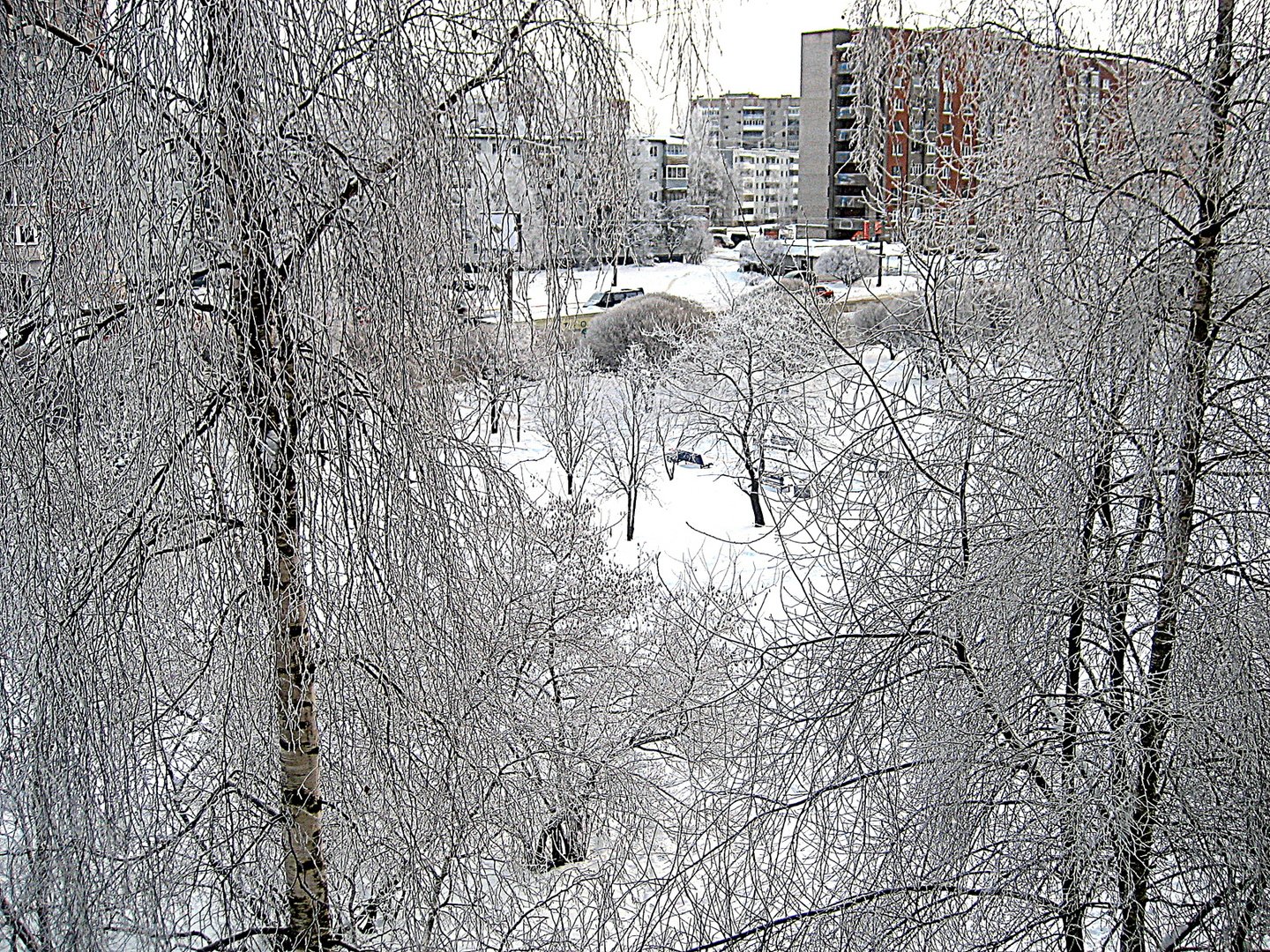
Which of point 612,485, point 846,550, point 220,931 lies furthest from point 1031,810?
point 612,485

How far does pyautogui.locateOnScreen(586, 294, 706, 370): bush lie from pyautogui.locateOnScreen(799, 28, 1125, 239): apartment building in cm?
1176

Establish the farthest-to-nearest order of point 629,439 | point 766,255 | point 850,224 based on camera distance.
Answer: point 629,439, point 766,255, point 850,224

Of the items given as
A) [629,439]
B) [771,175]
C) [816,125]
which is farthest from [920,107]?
[629,439]

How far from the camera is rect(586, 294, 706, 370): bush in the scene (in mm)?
16344

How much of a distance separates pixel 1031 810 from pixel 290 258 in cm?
206

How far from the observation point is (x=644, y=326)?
16469 mm

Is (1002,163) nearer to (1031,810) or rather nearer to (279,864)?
(1031,810)

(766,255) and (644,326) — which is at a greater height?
(766,255)

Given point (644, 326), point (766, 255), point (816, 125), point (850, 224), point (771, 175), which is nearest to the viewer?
point (850, 224)

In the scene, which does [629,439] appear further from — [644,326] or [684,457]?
[644,326]

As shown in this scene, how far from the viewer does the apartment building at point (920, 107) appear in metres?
2.82

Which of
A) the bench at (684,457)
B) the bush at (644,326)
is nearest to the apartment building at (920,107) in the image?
the bench at (684,457)

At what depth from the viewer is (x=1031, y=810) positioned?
8.27ft

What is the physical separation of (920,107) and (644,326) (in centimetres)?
1311
